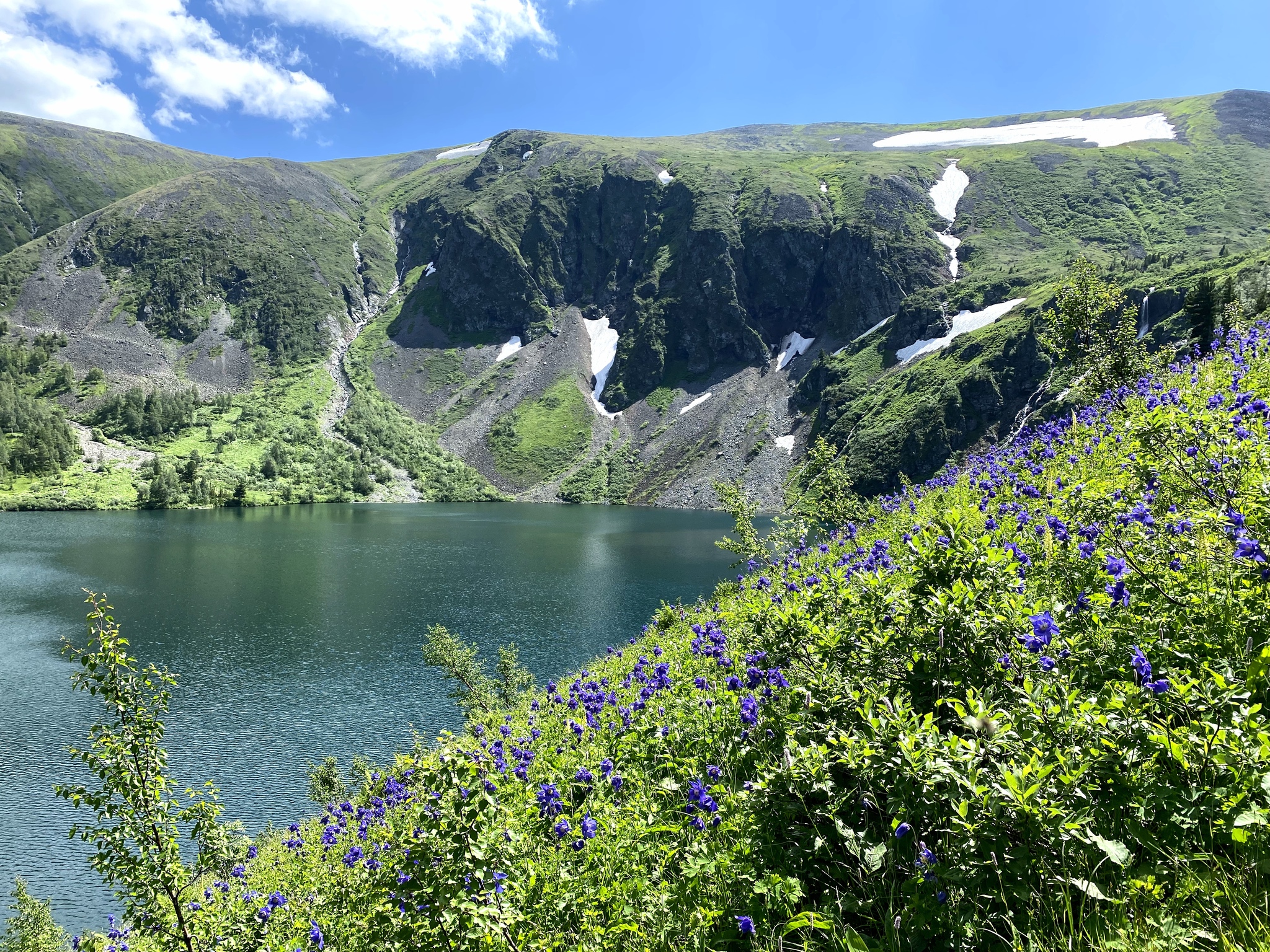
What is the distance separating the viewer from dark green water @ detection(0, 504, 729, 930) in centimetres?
3272

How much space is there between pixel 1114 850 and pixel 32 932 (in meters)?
27.9

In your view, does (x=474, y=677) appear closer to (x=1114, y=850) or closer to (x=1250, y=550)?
(x=1250, y=550)

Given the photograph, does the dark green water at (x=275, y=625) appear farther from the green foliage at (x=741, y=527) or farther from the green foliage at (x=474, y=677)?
the green foliage at (x=741, y=527)

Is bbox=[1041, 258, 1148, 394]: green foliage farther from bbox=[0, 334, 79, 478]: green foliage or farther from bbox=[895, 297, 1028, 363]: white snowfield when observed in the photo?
bbox=[0, 334, 79, 478]: green foliage

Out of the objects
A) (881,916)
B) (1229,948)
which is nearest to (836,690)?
(881,916)

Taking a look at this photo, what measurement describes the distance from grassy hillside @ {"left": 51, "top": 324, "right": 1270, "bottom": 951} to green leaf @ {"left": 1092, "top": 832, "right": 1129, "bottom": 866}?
0.01 meters

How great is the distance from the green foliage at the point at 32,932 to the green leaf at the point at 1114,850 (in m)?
25.9

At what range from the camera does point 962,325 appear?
16962 centimetres

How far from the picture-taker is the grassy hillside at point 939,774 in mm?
3133

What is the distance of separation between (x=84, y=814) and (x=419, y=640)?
26.2m

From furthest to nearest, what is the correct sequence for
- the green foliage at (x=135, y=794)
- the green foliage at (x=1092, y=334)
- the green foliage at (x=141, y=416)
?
the green foliage at (x=141, y=416)
the green foliage at (x=1092, y=334)
the green foliage at (x=135, y=794)

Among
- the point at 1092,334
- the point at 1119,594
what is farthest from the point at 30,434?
the point at 1119,594

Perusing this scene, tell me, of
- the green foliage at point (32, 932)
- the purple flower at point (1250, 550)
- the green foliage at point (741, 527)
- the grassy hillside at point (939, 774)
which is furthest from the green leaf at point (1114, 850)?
A: the green foliage at point (32, 932)

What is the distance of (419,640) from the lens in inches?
2173
